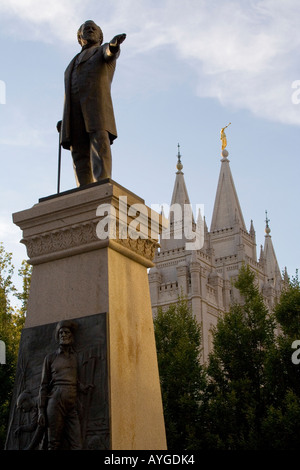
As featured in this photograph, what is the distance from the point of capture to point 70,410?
464cm

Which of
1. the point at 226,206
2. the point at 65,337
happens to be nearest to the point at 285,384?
the point at 65,337

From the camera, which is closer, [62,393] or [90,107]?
[62,393]

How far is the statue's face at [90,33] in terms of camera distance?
5.88m

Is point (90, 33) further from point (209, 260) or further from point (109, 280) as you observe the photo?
point (209, 260)

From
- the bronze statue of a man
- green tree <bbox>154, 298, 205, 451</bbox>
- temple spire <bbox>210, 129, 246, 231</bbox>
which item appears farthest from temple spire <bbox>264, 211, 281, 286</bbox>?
the bronze statue of a man

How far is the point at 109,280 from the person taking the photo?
496 centimetres

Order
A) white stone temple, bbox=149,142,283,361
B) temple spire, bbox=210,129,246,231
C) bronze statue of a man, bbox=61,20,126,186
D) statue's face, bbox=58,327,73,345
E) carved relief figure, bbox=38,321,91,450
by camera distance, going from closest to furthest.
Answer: carved relief figure, bbox=38,321,91,450, statue's face, bbox=58,327,73,345, bronze statue of a man, bbox=61,20,126,186, white stone temple, bbox=149,142,283,361, temple spire, bbox=210,129,246,231

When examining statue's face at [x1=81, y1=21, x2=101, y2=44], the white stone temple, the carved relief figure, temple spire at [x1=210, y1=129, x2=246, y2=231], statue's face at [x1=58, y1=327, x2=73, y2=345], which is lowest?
the carved relief figure

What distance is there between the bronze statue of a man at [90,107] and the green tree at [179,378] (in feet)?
39.2

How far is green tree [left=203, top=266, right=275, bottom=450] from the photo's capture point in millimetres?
16812

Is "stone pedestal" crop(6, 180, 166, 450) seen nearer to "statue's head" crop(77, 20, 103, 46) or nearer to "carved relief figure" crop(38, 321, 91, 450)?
"carved relief figure" crop(38, 321, 91, 450)

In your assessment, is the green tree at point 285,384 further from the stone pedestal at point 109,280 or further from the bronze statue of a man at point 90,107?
the bronze statue of a man at point 90,107

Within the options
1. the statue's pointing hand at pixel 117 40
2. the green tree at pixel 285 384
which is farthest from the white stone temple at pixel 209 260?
the statue's pointing hand at pixel 117 40

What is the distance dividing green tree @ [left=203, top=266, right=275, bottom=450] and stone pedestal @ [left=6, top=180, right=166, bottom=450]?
11909 mm
